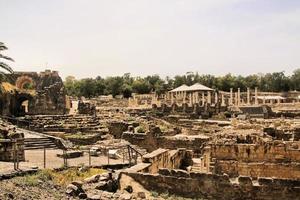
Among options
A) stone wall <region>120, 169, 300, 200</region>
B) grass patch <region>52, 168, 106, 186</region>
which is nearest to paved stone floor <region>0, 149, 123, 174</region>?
grass patch <region>52, 168, 106, 186</region>

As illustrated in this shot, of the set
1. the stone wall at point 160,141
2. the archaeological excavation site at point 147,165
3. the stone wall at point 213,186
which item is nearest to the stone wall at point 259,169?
the archaeological excavation site at point 147,165

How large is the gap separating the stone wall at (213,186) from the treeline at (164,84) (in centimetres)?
7963

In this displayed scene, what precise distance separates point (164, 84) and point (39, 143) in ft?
267

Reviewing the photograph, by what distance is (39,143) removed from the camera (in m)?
24.6

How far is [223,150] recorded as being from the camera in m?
18.9

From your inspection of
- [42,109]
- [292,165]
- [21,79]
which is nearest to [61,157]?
[292,165]

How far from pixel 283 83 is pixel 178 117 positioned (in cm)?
6236

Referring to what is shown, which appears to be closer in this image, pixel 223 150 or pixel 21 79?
pixel 223 150

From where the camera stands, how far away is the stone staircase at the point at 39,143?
934 inches

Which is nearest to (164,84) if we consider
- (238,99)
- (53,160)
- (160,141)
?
(238,99)

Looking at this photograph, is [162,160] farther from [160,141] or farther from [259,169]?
[160,141]

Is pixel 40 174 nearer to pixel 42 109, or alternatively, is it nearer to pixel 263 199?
pixel 263 199

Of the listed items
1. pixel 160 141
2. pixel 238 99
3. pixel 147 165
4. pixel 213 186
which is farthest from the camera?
pixel 238 99

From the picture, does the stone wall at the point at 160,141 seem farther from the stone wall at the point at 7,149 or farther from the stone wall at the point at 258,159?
the stone wall at the point at 7,149
